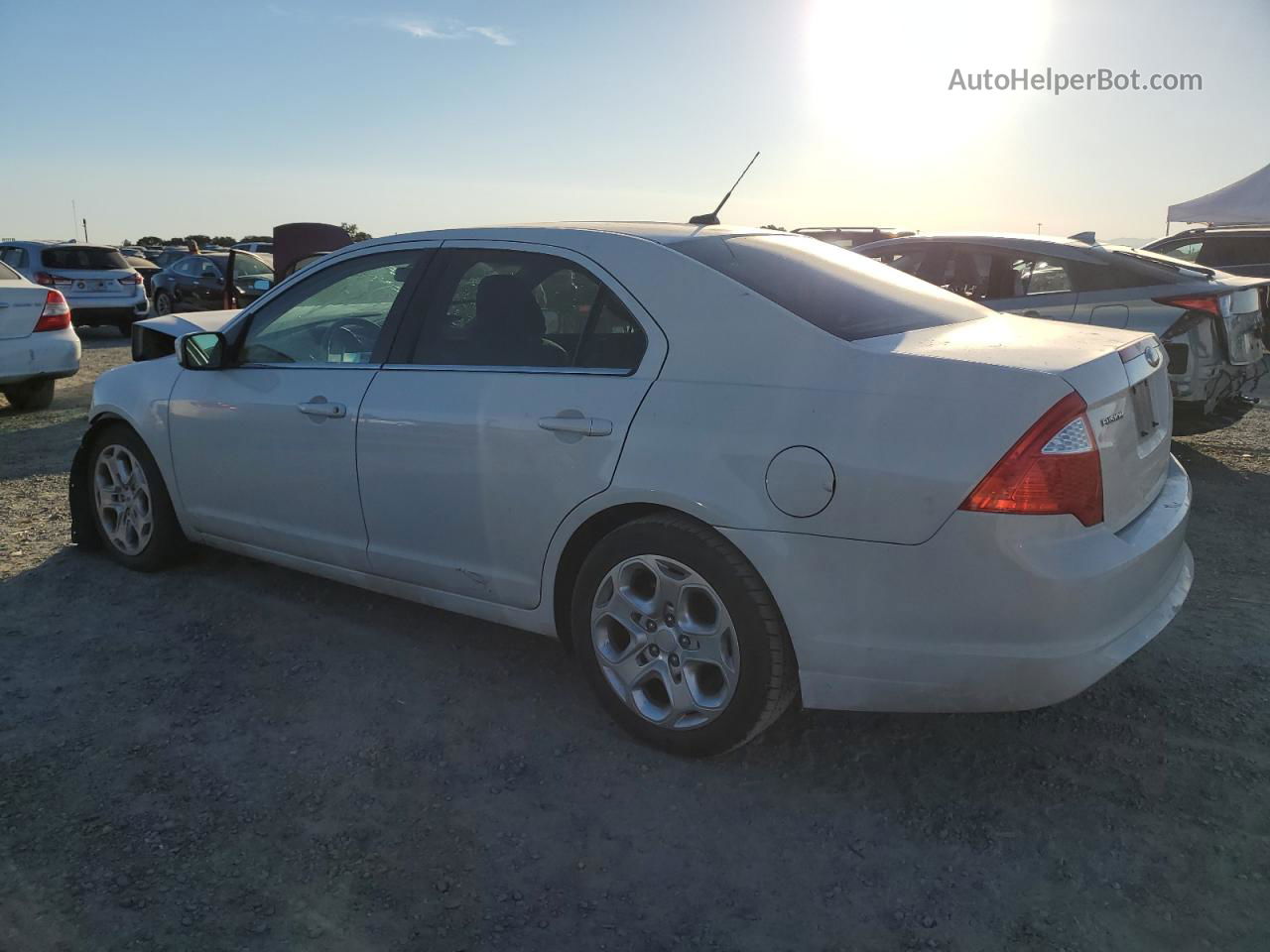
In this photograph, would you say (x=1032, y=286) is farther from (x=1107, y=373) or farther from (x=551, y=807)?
(x=551, y=807)

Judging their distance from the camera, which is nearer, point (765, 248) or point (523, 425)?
point (523, 425)

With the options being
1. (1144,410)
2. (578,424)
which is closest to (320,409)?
(578,424)

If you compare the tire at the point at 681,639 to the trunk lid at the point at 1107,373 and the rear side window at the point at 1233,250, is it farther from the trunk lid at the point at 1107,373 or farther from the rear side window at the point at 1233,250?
the rear side window at the point at 1233,250

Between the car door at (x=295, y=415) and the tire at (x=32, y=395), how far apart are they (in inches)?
245

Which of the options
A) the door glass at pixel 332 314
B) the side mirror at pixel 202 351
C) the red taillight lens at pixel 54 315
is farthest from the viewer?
the red taillight lens at pixel 54 315

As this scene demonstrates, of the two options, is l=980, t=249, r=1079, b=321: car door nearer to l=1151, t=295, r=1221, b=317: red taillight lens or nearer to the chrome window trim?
l=1151, t=295, r=1221, b=317: red taillight lens

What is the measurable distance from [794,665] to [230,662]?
217 centimetres

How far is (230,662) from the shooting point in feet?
12.3

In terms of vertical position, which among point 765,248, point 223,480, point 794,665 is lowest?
point 794,665

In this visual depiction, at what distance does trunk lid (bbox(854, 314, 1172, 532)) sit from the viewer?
2.55 m

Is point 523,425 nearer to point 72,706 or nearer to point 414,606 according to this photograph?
point 414,606

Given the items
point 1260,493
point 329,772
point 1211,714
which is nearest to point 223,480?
point 329,772

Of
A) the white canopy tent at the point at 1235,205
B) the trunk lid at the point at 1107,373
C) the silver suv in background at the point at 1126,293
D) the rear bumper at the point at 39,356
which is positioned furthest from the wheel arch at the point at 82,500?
the white canopy tent at the point at 1235,205

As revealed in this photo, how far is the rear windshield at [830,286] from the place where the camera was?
9.66 feet
